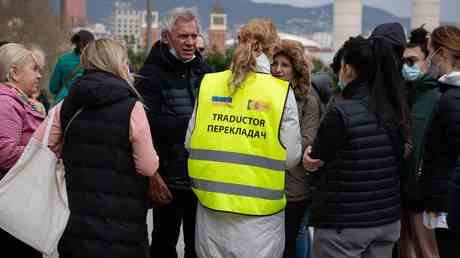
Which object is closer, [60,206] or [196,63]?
[60,206]

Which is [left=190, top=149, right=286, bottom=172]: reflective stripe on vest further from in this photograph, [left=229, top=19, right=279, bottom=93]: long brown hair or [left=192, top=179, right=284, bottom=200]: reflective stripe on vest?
[left=229, top=19, right=279, bottom=93]: long brown hair

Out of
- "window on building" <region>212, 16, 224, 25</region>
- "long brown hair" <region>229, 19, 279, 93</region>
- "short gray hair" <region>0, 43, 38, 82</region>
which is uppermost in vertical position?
"long brown hair" <region>229, 19, 279, 93</region>

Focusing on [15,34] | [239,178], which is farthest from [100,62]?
[15,34]

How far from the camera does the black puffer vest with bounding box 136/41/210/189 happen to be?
485 cm

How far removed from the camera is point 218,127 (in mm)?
4008

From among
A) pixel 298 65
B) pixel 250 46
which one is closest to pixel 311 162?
pixel 250 46

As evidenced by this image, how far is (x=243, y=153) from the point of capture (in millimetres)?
3969

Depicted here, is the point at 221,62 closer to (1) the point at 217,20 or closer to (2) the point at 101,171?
(2) the point at 101,171

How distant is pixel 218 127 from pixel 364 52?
90 cm

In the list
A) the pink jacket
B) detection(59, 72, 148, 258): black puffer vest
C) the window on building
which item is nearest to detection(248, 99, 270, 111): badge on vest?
detection(59, 72, 148, 258): black puffer vest

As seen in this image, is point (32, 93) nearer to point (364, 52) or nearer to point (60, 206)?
point (60, 206)

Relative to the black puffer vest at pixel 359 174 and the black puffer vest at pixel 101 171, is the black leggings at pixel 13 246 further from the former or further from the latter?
the black puffer vest at pixel 359 174

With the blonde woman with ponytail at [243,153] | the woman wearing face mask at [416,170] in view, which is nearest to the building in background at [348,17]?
the woman wearing face mask at [416,170]

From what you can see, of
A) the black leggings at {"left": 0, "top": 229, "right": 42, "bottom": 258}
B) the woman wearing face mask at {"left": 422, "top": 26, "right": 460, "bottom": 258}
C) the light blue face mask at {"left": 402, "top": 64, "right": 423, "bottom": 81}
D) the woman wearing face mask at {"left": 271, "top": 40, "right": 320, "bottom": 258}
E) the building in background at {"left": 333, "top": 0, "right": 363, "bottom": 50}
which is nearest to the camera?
the woman wearing face mask at {"left": 422, "top": 26, "right": 460, "bottom": 258}
